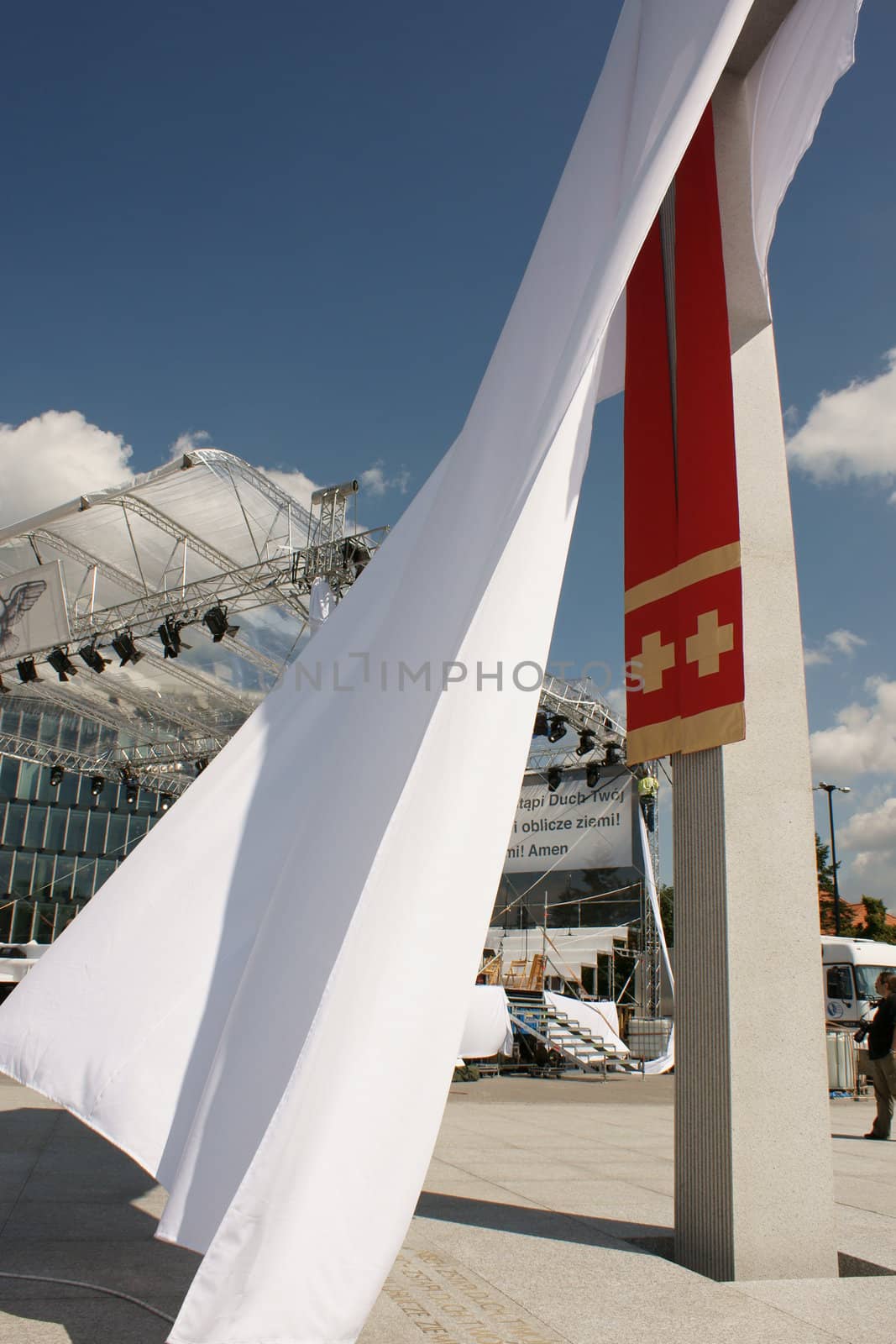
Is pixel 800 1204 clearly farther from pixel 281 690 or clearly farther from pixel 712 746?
pixel 281 690

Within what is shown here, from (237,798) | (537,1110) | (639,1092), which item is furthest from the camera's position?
(639,1092)

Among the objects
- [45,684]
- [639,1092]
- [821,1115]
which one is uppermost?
[45,684]

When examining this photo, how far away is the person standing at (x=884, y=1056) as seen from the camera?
326 inches

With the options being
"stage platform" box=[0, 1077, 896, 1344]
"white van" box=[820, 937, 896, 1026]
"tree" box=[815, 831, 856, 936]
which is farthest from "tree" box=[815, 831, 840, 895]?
"stage platform" box=[0, 1077, 896, 1344]

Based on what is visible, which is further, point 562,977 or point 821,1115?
point 562,977

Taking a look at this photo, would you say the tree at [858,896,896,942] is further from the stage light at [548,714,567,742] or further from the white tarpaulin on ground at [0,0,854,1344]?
the white tarpaulin on ground at [0,0,854,1344]

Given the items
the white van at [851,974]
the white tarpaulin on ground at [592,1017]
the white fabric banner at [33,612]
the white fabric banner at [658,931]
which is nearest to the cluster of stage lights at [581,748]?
the white fabric banner at [658,931]

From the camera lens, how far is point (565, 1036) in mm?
15305

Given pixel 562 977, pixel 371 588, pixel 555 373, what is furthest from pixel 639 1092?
pixel 555 373

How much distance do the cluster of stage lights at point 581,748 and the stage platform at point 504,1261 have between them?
13.0 meters

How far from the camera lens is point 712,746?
3.83m

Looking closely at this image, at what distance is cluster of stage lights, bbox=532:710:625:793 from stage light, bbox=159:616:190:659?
6752 mm

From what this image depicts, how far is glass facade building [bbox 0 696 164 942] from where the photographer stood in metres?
33.5

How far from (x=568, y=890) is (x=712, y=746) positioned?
59.0 feet
